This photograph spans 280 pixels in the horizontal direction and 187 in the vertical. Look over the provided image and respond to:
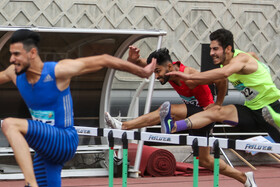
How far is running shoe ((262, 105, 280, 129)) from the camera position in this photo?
30.6 feet

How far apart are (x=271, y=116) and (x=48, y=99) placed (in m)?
3.61

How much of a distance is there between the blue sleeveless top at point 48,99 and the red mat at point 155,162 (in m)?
5.52

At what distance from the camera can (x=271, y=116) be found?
933cm

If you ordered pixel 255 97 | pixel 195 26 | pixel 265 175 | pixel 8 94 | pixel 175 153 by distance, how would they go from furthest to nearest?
pixel 195 26 → pixel 175 153 → pixel 265 175 → pixel 8 94 → pixel 255 97

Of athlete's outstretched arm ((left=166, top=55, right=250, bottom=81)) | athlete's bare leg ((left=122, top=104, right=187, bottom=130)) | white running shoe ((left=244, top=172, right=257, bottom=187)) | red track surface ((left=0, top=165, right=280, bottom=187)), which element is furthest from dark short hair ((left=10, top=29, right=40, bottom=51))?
red track surface ((left=0, top=165, right=280, bottom=187))

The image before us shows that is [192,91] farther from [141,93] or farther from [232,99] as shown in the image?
[232,99]

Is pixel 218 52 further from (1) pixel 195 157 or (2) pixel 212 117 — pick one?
(1) pixel 195 157

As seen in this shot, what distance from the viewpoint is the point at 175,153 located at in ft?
45.4

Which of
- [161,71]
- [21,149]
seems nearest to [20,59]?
[21,149]

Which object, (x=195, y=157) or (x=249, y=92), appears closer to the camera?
(x=195, y=157)

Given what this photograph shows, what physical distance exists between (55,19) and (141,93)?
89.3 inches

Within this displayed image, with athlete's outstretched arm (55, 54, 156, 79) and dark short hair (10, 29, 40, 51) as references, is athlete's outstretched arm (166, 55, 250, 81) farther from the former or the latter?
dark short hair (10, 29, 40, 51)

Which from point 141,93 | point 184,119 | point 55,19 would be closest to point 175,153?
point 141,93

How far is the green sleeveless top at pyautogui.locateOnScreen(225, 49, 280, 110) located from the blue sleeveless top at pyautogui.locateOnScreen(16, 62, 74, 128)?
124 inches
